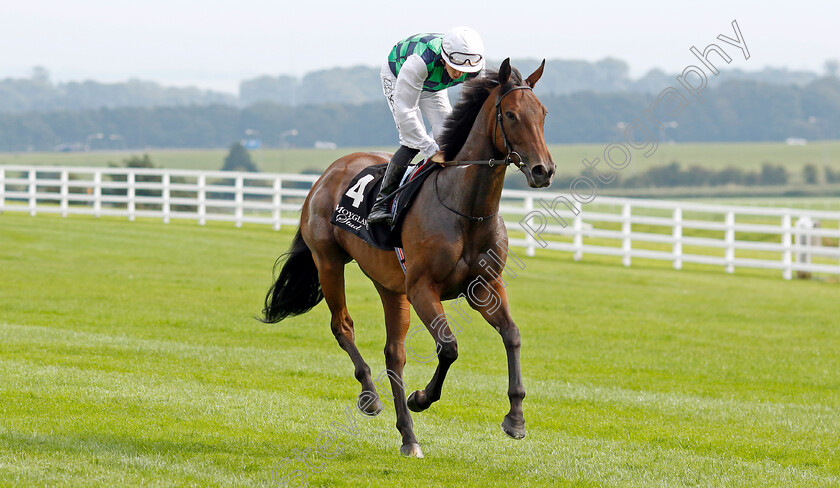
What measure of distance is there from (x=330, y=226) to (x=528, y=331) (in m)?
6.46

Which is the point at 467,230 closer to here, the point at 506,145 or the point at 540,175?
the point at 506,145

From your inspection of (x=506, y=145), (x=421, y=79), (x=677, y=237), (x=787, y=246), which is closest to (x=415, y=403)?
(x=506, y=145)

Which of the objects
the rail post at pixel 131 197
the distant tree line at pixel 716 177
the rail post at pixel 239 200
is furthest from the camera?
the distant tree line at pixel 716 177

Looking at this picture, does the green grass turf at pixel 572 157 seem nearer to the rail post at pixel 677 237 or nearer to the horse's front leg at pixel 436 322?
the rail post at pixel 677 237

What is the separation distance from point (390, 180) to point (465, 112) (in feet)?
2.52

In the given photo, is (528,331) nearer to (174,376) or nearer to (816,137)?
(174,376)

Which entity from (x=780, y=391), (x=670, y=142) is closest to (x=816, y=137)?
(x=670, y=142)

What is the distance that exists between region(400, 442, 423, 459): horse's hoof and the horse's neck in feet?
5.28

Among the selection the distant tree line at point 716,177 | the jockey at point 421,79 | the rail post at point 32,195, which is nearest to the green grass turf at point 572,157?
the distant tree line at point 716,177

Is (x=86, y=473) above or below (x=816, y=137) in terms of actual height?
below

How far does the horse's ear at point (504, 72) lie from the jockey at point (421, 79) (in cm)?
45

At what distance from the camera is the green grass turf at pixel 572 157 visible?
110125 mm

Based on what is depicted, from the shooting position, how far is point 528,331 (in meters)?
13.3

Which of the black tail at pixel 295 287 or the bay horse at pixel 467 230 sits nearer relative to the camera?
the bay horse at pixel 467 230
